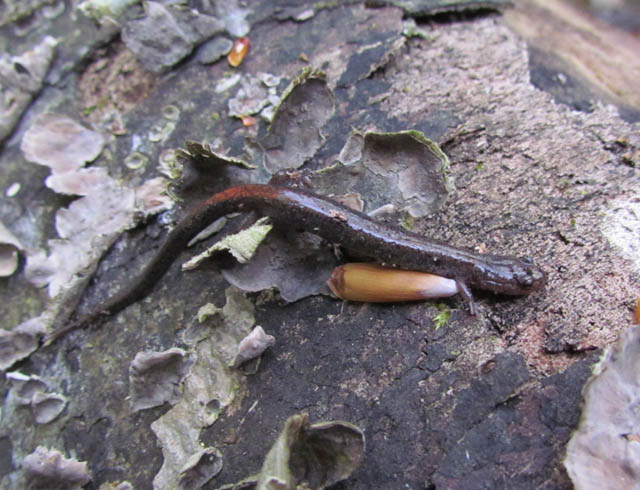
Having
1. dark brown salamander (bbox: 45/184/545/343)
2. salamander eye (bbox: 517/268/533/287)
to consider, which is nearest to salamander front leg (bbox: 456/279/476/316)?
dark brown salamander (bbox: 45/184/545/343)

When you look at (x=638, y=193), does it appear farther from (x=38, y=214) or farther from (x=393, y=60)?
(x=38, y=214)

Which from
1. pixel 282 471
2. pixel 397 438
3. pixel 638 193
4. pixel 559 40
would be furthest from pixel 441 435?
pixel 559 40

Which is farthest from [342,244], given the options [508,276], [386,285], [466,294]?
[508,276]

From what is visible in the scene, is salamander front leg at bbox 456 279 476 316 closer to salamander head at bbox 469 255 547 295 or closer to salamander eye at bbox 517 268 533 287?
salamander head at bbox 469 255 547 295

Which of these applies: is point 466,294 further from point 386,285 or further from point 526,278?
point 386,285

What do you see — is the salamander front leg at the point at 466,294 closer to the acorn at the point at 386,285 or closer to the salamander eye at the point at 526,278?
the acorn at the point at 386,285

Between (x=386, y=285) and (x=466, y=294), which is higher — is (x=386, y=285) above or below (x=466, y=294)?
below

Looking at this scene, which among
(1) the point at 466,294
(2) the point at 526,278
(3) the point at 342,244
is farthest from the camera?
(3) the point at 342,244
